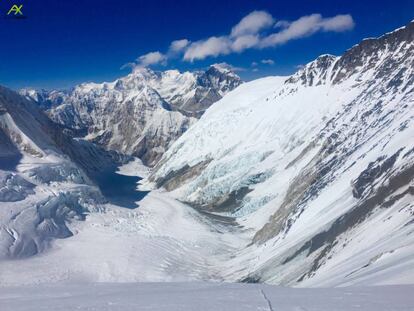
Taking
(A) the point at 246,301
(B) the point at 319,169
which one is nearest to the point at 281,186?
(B) the point at 319,169

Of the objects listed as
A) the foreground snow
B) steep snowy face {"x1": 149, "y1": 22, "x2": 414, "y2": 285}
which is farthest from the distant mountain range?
A: the foreground snow

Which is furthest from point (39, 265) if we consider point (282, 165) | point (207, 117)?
point (207, 117)

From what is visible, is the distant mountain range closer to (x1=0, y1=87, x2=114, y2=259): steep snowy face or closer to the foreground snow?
(x1=0, y1=87, x2=114, y2=259): steep snowy face

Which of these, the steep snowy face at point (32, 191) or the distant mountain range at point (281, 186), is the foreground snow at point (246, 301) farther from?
the steep snowy face at point (32, 191)

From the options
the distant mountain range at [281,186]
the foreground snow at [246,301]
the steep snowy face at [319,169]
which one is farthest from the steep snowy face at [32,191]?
the foreground snow at [246,301]

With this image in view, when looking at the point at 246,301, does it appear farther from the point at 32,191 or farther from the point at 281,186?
the point at 281,186

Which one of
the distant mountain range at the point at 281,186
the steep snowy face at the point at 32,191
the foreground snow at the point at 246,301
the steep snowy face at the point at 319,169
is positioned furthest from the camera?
the steep snowy face at the point at 32,191
